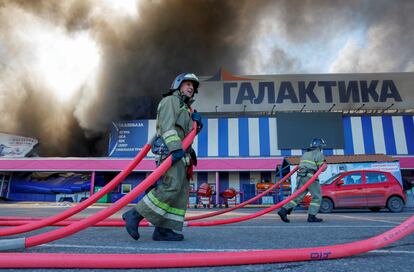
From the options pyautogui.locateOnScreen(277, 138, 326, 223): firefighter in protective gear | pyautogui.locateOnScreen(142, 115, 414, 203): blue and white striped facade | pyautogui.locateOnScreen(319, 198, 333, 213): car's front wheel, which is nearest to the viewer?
pyautogui.locateOnScreen(277, 138, 326, 223): firefighter in protective gear

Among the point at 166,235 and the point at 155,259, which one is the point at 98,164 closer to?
the point at 166,235

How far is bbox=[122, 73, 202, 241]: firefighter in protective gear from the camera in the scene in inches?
92.0

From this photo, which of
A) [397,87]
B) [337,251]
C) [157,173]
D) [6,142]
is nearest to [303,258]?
[337,251]

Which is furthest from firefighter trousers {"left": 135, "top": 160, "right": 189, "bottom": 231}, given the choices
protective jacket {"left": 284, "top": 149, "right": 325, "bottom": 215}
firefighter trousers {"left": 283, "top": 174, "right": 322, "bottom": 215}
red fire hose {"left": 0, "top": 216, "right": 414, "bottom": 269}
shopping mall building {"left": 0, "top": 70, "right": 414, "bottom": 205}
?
shopping mall building {"left": 0, "top": 70, "right": 414, "bottom": 205}

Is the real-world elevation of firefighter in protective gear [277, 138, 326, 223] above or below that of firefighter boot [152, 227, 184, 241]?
above

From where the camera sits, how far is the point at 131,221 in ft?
7.75

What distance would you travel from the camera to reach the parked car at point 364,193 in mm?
8344

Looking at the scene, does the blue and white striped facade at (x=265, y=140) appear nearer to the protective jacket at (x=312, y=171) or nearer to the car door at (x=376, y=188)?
the car door at (x=376, y=188)

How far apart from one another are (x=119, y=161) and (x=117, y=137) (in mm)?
4130

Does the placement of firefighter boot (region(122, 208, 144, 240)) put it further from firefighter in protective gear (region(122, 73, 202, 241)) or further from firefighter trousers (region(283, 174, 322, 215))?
firefighter trousers (region(283, 174, 322, 215))

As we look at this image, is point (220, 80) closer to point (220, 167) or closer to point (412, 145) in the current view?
point (220, 167)

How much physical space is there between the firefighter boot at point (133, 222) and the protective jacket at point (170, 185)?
5 cm

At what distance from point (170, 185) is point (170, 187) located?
0.02 meters

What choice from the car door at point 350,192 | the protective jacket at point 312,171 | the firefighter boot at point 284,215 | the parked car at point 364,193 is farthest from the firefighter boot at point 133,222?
the car door at point 350,192
